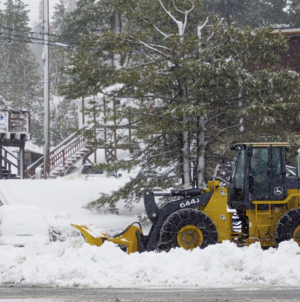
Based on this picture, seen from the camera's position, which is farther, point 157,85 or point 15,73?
point 15,73

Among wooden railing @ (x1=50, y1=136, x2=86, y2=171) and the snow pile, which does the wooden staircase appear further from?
the snow pile

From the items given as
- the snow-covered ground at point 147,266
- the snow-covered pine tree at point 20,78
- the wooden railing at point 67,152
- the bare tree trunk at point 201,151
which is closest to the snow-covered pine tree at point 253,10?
the wooden railing at point 67,152

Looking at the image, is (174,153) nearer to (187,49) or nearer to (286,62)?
(187,49)

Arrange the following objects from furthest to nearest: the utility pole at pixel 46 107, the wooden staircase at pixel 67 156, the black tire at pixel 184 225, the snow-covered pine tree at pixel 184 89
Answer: the wooden staircase at pixel 67 156 < the utility pole at pixel 46 107 < the snow-covered pine tree at pixel 184 89 < the black tire at pixel 184 225

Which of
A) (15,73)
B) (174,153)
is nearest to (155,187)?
(174,153)

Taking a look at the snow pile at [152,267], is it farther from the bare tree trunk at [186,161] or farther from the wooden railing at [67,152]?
the wooden railing at [67,152]

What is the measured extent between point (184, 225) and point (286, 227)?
212 centimetres


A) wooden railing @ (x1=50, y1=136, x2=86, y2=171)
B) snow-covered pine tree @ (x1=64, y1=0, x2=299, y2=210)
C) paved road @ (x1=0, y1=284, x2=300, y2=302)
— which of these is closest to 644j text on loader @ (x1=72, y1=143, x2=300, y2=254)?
paved road @ (x1=0, y1=284, x2=300, y2=302)

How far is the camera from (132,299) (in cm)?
717

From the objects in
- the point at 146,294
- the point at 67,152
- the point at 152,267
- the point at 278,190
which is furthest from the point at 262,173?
the point at 67,152

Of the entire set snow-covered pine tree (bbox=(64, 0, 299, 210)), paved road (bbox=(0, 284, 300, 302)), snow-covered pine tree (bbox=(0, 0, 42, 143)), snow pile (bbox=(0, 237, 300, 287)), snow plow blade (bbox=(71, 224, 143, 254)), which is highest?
snow-covered pine tree (bbox=(0, 0, 42, 143))

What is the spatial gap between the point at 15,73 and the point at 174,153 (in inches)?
1495

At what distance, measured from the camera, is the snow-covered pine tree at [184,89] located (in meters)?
15.4

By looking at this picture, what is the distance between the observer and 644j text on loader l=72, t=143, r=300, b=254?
1016 centimetres
